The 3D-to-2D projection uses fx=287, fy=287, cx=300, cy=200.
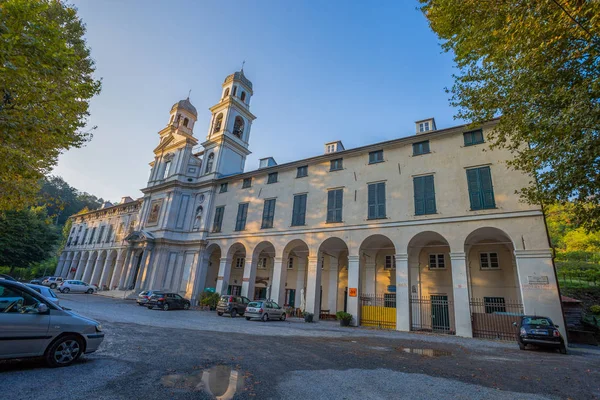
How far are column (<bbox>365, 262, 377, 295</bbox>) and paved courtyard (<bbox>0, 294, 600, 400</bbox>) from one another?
11.4m

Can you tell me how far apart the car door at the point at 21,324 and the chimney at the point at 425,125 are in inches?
835

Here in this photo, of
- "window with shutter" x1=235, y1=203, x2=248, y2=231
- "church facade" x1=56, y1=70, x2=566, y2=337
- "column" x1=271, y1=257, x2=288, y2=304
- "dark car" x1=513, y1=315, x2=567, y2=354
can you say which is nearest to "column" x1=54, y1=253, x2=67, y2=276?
"church facade" x1=56, y1=70, x2=566, y2=337

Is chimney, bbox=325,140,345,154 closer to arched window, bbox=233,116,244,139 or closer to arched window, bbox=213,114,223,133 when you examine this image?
arched window, bbox=233,116,244,139

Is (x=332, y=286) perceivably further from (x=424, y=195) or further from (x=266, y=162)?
(x=266, y=162)

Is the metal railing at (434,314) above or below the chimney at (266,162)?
below

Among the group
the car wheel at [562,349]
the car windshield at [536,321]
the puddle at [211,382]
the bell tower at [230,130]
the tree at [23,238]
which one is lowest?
the puddle at [211,382]

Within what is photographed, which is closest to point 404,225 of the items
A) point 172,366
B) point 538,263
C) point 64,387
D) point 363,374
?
point 538,263

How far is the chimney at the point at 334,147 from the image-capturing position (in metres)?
23.6

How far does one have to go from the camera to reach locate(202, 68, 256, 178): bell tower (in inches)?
1206

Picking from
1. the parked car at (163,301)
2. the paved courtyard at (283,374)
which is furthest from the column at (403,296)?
the parked car at (163,301)

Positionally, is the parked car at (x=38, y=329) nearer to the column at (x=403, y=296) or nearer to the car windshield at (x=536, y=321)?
the car windshield at (x=536, y=321)

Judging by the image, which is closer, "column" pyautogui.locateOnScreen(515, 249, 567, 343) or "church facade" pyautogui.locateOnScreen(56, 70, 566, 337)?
"column" pyautogui.locateOnScreen(515, 249, 567, 343)

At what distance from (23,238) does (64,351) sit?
40.1m

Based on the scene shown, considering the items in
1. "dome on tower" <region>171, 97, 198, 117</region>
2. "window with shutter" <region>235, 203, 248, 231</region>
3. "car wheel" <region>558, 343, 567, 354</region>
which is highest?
→ "dome on tower" <region>171, 97, 198, 117</region>
